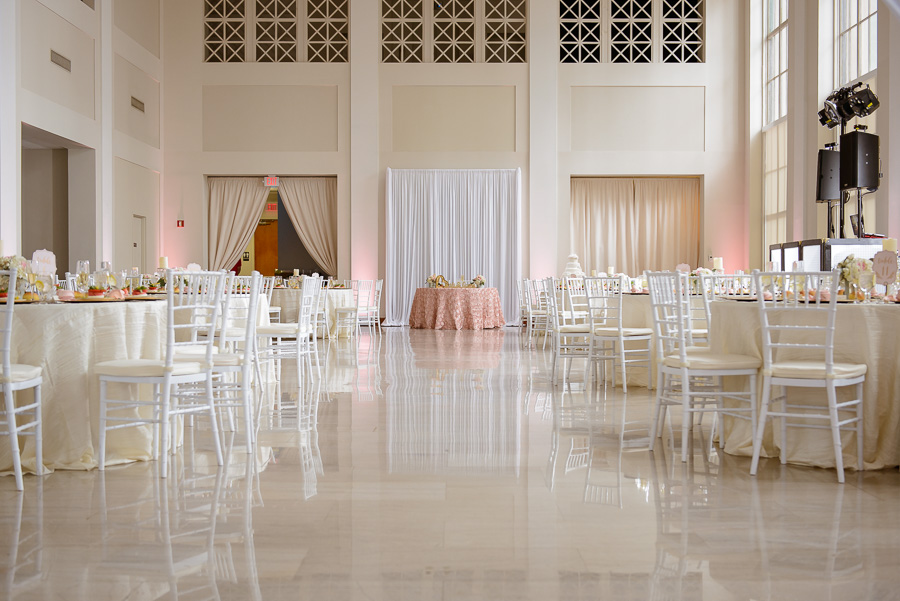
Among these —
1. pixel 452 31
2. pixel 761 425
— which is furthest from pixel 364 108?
pixel 761 425

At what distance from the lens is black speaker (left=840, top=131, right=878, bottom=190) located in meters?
8.80

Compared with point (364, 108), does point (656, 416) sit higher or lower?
lower

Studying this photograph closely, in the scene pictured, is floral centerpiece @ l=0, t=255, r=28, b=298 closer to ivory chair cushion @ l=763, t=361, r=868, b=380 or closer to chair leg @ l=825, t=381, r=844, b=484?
ivory chair cushion @ l=763, t=361, r=868, b=380

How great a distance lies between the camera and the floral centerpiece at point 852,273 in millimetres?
4094

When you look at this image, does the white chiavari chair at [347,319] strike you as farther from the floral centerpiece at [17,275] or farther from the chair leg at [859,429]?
the chair leg at [859,429]

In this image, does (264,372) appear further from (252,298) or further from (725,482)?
(725,482)

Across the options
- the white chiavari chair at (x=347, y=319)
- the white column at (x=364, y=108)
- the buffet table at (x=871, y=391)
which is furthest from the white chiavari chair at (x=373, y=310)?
the buffet table at (x=871, y=391)

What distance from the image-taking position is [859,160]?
880 cm

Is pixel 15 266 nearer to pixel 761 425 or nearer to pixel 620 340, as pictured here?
pixel 761 425

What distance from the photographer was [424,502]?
A: 10.7ft

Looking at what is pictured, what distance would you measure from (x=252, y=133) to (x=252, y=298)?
11.4 m

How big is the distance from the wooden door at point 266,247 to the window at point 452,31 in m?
6.01

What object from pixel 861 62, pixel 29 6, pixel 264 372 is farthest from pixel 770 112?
pixel 29 6

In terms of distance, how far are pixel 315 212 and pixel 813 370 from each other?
1242 centimetres
